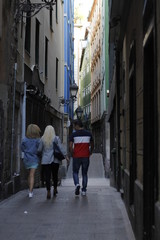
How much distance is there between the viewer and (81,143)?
1020cm

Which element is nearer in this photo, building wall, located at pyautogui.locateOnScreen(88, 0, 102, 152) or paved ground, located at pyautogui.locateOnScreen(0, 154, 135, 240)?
paved ground, located at pyautogui.locateOnScreen(0, 154, 135, 240)

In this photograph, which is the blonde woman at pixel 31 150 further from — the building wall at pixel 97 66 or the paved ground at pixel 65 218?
the building wall at pixel 97 66

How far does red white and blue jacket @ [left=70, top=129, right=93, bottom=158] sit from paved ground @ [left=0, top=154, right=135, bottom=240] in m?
0.98

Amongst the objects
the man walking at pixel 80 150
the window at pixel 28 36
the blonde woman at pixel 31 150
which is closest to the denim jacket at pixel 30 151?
the blonde woman at pixel 31 150

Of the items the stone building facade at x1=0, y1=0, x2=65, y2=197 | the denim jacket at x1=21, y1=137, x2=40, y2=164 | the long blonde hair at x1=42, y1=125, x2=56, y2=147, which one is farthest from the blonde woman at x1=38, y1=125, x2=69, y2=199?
the stone building facade at x1=0, y1=0, x2=65, y2=197

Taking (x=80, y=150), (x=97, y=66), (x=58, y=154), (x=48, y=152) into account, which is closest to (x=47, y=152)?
(x=48, y=152)

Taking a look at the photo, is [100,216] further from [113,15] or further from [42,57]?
[42,57]

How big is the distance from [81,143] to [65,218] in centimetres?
326

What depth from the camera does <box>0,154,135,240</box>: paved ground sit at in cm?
595

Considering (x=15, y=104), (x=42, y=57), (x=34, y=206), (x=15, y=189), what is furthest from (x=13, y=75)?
(x=42, y=57)

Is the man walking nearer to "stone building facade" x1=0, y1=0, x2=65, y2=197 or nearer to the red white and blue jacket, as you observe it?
the red white and blue jacket

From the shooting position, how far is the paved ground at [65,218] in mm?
5948

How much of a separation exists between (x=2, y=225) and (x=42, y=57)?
12.1 meters

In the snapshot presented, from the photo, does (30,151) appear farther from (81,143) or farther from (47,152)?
(81,143)
